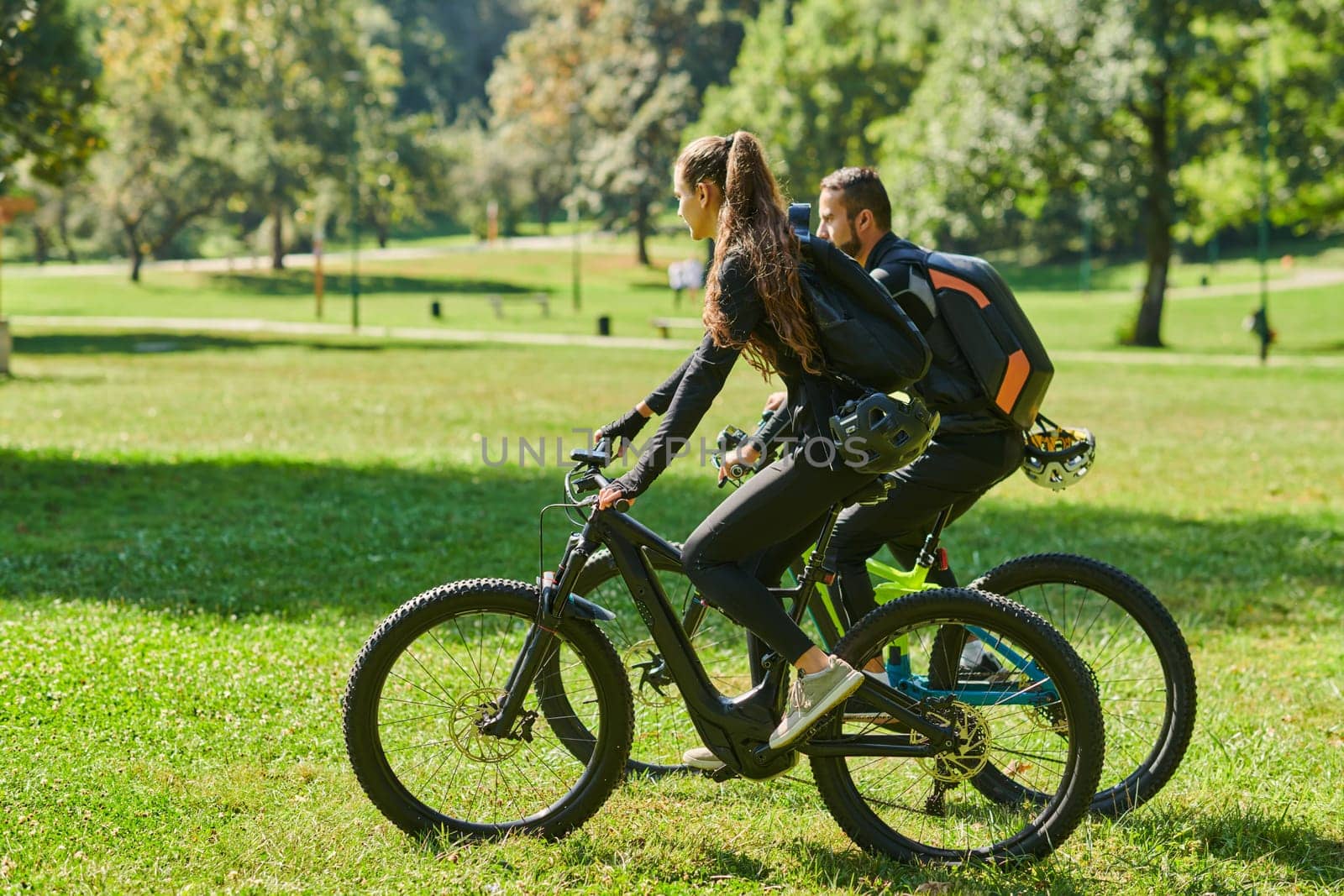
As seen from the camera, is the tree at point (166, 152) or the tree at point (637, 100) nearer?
the tree at point (166, 152)

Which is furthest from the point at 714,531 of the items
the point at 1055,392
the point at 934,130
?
the point at 934,130

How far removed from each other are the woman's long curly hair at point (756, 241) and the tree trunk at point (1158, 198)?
32419mm

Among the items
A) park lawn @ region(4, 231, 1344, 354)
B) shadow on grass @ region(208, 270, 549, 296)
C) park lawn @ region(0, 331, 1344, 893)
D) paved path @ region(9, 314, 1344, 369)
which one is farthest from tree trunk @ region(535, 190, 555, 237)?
park lawn @ region(0, 331, 1344, 893)

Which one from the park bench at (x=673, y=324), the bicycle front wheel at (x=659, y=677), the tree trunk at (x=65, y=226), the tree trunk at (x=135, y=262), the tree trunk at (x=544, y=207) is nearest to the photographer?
the bicycle front wheel at (x=659, y=677)

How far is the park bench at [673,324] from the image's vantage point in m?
39.6

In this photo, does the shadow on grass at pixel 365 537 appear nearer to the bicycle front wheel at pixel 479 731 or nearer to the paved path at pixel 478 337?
the bicycle front wheel at pixel 479 731

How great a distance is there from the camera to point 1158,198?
35.5 metres

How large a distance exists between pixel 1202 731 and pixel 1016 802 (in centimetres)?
155

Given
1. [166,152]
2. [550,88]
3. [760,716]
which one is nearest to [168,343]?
[166,152]

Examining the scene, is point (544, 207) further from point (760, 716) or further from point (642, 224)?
point (760, 716)

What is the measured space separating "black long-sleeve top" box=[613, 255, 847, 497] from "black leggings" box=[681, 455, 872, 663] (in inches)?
5.9

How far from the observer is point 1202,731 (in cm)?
590

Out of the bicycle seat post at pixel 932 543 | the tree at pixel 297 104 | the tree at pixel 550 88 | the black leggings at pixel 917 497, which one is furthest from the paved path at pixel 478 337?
the tree at pixel 550 88

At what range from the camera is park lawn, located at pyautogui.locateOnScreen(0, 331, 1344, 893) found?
Result: 14.3 feet
